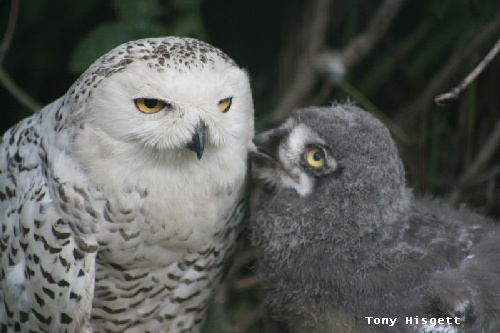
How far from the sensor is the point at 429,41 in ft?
10.2

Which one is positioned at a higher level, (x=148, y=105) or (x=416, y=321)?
(x=148, y=105)

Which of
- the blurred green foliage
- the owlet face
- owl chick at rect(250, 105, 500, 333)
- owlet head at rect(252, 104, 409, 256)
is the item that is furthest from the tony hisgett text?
the blurred green foliage

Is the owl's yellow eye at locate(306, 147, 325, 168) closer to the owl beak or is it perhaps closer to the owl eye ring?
the owl eye ring

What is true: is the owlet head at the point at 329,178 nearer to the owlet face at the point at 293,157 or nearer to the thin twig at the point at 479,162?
the owlet face at the point at 293,157

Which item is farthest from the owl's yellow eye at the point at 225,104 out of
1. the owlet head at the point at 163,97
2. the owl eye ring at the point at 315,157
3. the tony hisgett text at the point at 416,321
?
the tony hisgett text at the point at 416,321

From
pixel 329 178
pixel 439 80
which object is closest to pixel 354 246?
pixel 329 178

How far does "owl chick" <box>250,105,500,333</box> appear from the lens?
2.02m

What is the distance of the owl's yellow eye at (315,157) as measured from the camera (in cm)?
204

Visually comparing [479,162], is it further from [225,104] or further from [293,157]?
[225,104]

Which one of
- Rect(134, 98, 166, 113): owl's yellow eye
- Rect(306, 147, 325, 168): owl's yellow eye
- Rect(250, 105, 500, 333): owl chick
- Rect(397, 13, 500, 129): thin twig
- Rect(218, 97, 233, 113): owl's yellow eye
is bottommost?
Rect(250, 105, 500, 333): owl chick

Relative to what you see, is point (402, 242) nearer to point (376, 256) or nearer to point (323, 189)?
point (376, 256)

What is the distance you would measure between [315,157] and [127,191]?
1.70ft

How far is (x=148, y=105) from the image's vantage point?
1.86 metres

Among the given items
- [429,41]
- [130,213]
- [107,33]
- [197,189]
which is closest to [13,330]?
[130,213]
